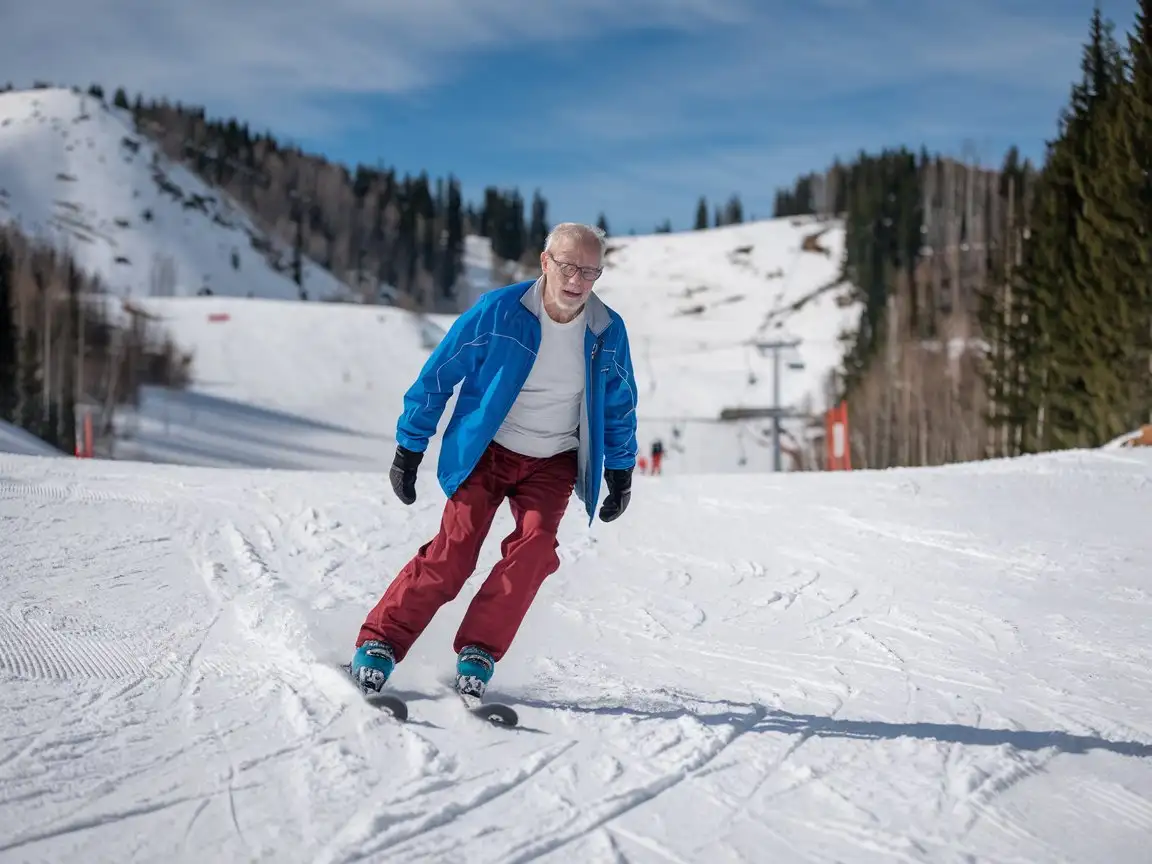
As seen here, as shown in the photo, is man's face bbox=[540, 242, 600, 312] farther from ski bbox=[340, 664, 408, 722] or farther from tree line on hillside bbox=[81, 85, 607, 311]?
tree line on hillside bbox=[81, 85, 607, 311]

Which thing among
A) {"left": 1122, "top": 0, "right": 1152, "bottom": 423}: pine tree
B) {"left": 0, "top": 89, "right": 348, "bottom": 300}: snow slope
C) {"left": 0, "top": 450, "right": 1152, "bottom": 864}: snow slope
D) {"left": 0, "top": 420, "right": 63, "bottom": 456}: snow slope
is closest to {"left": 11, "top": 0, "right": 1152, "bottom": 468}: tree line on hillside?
{"left": 1122, "top": 0, "right": 1152, "bottom": 423}: pine tree

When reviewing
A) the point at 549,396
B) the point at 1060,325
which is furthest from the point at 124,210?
the point at 549,396

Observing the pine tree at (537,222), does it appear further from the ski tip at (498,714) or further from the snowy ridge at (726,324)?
the ski tip at (498,714)

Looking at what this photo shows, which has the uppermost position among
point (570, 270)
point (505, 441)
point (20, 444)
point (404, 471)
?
point (570, 270)

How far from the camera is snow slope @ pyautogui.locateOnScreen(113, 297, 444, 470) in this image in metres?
40.9

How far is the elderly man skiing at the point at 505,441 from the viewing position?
3656mm

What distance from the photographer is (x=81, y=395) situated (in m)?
46.6

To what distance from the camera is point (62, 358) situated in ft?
147

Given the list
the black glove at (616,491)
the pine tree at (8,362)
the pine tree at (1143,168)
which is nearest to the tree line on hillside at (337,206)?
the pine tree at (8,362)

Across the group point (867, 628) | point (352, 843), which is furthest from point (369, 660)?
point (867, 628)

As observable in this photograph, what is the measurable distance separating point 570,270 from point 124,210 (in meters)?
120

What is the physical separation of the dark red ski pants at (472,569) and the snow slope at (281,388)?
34151 millimetres

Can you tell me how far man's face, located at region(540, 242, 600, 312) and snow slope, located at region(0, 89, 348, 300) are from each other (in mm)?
100674

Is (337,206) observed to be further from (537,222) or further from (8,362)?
(8,362)
